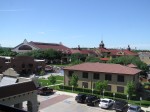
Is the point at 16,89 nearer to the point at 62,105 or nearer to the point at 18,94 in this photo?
the point at 18,94

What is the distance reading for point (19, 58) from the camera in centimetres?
6906

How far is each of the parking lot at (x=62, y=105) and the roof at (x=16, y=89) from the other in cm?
1244

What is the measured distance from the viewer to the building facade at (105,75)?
4169 cm

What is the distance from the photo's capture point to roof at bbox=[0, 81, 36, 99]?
58.6ft

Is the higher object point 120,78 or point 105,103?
point 120,78

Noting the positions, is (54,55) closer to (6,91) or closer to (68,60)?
(68,60)

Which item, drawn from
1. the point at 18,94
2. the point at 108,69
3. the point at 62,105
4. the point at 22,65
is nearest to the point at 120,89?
the point at 108,69

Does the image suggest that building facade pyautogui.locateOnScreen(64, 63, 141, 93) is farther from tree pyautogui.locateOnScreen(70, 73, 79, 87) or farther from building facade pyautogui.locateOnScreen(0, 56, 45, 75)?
building facade pyautogui.locateOnScreen(0, 56, 45, 75)

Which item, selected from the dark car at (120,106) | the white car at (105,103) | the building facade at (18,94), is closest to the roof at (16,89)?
the building facade at (18,94)

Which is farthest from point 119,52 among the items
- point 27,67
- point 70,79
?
point 70,79

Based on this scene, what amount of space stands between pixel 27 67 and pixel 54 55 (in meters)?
32.2

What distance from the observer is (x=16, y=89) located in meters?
19.0

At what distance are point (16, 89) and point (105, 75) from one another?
89.3ft

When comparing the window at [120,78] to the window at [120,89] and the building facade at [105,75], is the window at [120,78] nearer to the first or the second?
the building facade at [105,75]
